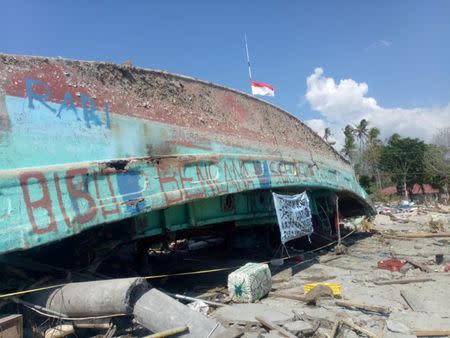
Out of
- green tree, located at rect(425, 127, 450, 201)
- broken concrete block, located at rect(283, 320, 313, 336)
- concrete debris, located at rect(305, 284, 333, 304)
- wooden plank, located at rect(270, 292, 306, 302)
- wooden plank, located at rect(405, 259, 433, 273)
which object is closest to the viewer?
broken concrete block, located at rect(283, 320, 313, 336)

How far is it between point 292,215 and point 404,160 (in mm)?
39053

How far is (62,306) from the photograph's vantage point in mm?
5363

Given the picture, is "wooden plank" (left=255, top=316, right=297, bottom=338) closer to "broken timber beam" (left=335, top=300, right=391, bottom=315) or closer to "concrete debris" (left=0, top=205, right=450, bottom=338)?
"concrete debris" (left=0, top=205, right=450, bottom=338)

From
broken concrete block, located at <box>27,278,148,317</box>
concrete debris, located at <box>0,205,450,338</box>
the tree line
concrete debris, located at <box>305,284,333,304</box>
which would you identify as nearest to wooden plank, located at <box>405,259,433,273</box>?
concrete debris, located at <box>0,205,450,338</box>

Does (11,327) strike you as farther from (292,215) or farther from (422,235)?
(422,235)

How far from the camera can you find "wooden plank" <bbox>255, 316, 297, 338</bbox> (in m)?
5.46

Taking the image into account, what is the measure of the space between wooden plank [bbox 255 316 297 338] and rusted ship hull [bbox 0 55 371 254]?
2298mm

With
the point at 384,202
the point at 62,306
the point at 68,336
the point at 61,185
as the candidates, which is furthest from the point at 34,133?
the point at 384,202

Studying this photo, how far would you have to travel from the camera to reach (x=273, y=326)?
5.79m

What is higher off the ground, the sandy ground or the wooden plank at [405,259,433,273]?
the sandy ground

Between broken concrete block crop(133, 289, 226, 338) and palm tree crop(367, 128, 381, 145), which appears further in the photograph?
palm tree crop(367, 128, 381, 145)

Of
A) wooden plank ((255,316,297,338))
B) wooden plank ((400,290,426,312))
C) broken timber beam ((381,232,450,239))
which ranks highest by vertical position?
wooden plank ((255,316,297,338))

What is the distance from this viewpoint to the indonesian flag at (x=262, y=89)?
11961mm

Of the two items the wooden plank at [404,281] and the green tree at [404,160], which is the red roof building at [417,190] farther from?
the wooden plank at [404,281]
